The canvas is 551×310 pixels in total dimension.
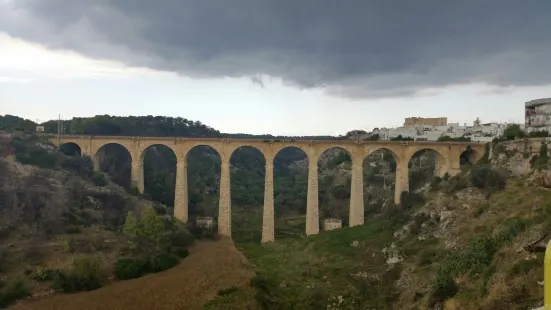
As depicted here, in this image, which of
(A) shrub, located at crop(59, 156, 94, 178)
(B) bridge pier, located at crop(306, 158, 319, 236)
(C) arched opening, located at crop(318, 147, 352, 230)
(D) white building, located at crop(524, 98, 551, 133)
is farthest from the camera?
(C) arched opening, located at crop(318, 147, 352, 230)

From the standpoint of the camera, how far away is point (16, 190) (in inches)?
1622

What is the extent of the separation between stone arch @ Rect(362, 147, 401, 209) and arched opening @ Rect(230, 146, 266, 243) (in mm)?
14056

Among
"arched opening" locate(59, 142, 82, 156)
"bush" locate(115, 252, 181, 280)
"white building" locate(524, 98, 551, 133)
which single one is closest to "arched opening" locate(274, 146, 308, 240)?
"bush" locate(115, 252, 181, 280)

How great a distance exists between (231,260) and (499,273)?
24.3 meters

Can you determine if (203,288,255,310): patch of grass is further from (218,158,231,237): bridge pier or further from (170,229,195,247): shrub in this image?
(218,158,231,237): bridge pier

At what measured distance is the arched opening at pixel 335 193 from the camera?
56459mm

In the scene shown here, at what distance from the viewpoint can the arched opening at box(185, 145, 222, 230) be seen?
5625 centimetres

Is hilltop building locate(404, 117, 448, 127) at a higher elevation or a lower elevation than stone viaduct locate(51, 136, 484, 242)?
higher

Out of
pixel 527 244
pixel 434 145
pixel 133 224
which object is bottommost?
pixel 133 224

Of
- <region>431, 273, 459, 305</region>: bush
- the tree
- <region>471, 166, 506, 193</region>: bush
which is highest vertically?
the tree

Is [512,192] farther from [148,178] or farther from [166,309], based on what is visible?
[148,178]

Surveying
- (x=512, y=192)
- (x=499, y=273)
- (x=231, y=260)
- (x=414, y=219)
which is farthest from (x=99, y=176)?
(x=499, y=273)

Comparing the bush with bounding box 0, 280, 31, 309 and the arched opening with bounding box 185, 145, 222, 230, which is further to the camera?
the arched opening with bounding box 185, 145, 222, 230

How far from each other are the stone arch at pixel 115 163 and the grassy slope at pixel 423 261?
23229 mm
